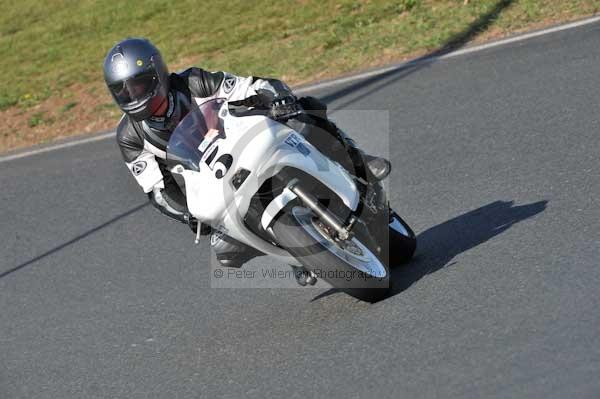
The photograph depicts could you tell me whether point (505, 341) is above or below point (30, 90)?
above

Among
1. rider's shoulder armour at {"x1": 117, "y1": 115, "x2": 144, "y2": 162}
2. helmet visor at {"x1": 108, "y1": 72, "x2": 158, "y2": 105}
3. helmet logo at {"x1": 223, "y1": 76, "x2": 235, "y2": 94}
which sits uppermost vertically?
helmet visor at {"x1": 108, "y1": 72, "x2": 158, "y2": 105}

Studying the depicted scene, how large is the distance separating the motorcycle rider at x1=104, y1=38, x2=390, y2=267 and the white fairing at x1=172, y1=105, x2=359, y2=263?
303 millimetres

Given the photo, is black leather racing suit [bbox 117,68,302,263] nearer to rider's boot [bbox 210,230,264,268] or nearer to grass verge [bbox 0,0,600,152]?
rider's boot [bbox 210,230,264,268]

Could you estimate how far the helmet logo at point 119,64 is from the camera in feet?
20.4

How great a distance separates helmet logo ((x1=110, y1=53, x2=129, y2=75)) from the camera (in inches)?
245

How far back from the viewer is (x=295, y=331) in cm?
602

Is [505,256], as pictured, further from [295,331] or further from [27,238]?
[27,238]

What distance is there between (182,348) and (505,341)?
2153 millimetres

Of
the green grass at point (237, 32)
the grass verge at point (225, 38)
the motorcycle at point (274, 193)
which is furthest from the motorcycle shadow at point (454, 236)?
the green grass at point (237, 32)

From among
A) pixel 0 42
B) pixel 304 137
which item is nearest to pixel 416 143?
pixel 304 137

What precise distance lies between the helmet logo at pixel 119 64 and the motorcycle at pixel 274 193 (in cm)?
61

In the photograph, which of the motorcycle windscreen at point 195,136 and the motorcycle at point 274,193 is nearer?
the motorcycle at point 274,193

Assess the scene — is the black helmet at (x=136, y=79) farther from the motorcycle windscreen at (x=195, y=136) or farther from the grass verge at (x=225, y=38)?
the grass verge at (x=225, y=38)

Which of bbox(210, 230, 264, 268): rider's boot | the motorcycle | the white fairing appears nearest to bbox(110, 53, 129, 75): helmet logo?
the motorcycle
